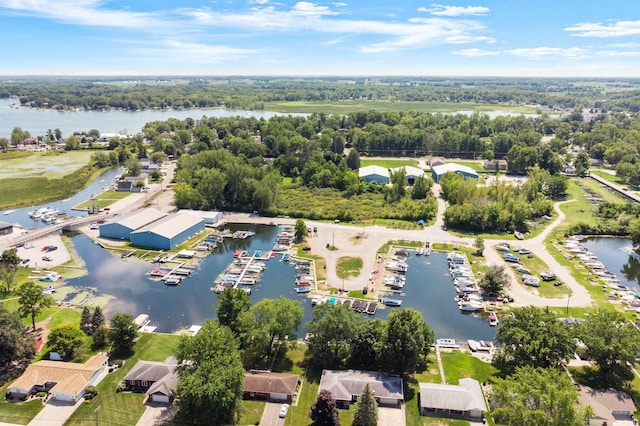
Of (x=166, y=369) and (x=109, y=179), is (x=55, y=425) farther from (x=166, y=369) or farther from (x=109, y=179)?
(x=109, y=179)

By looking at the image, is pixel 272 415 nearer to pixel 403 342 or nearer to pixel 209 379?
Answer: pixel 209 379

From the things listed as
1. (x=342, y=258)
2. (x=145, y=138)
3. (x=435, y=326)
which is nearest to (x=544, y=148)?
(x=342, y=258)

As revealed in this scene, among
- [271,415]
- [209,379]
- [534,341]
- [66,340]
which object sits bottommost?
[271,415]

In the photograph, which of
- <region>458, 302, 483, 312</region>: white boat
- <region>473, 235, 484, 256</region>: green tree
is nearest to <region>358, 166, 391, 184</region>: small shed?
<region>473, 235, 484, 256</region>: green tree

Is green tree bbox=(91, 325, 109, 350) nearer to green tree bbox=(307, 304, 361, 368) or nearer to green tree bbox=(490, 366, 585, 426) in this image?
green tree bbox=(307, 304, 361, 368)

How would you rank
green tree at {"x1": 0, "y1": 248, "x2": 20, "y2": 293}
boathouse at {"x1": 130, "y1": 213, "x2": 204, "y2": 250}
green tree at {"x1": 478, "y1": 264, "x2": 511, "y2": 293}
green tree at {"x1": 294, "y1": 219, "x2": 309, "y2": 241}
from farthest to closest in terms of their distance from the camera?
green tree at {"x1": 294, "y1": 219, "x2": 309, "y2": 241}
boathouse at {"x1": 130, "y1": 213, "x2": 204, "y2": 250}
green tree at {"x1": 478, "y1": 264, "x2": 511, "y2": 293}
green tree at {"x1": 0, "y1": 248, "x2": 20, "y2": 293}

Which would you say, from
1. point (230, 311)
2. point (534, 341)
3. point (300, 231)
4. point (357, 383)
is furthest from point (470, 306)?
point (300, 231)
